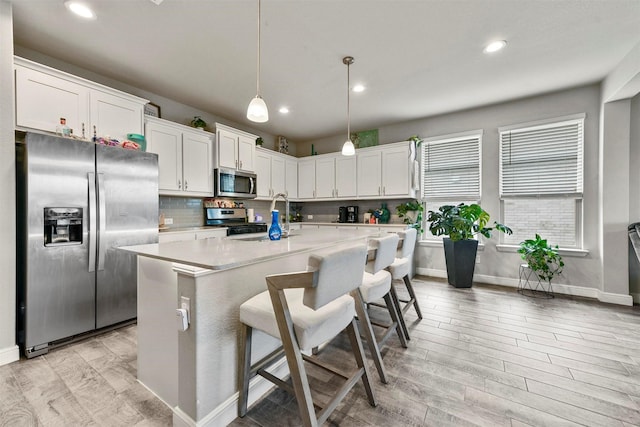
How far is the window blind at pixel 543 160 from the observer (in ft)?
11.7

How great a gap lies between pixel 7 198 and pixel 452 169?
17.4 ft

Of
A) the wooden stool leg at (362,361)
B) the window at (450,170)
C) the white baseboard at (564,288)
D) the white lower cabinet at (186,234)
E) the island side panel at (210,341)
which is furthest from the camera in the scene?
the window at (450,170)

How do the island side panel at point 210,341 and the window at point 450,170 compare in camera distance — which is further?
the window at point 450,170

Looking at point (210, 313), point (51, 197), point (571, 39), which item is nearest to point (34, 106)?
point (51, 197)

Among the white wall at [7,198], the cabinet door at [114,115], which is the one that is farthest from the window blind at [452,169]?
the white wall at [7,198]

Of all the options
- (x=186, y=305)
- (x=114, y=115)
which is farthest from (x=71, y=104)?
(x=186, y=305)

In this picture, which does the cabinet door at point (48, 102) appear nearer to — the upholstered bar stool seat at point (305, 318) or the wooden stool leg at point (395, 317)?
the upholstered bar stool seat at point (305, 318)

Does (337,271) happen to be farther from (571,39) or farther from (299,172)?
(299,172)

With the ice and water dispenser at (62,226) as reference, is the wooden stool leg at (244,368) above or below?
below

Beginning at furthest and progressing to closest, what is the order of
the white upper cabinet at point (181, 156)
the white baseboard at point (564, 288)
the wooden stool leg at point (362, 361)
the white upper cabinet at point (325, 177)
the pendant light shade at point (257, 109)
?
the white upper cabinet at point (325, 177) < the white upper cabinet at point (181, 156) < the white baseboard at point (564, 288) < the pendant light shade at point (257, 109) < the wooden stool leg at point (362, 361)

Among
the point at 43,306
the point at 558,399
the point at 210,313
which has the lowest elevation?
the point at 558,399

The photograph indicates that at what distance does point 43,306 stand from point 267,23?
3.00m

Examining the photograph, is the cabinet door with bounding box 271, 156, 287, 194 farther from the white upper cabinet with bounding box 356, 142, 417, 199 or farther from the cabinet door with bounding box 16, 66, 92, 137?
the cabinet door with bounding box 16, 66, 92, 137

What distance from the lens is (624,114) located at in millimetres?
3127
